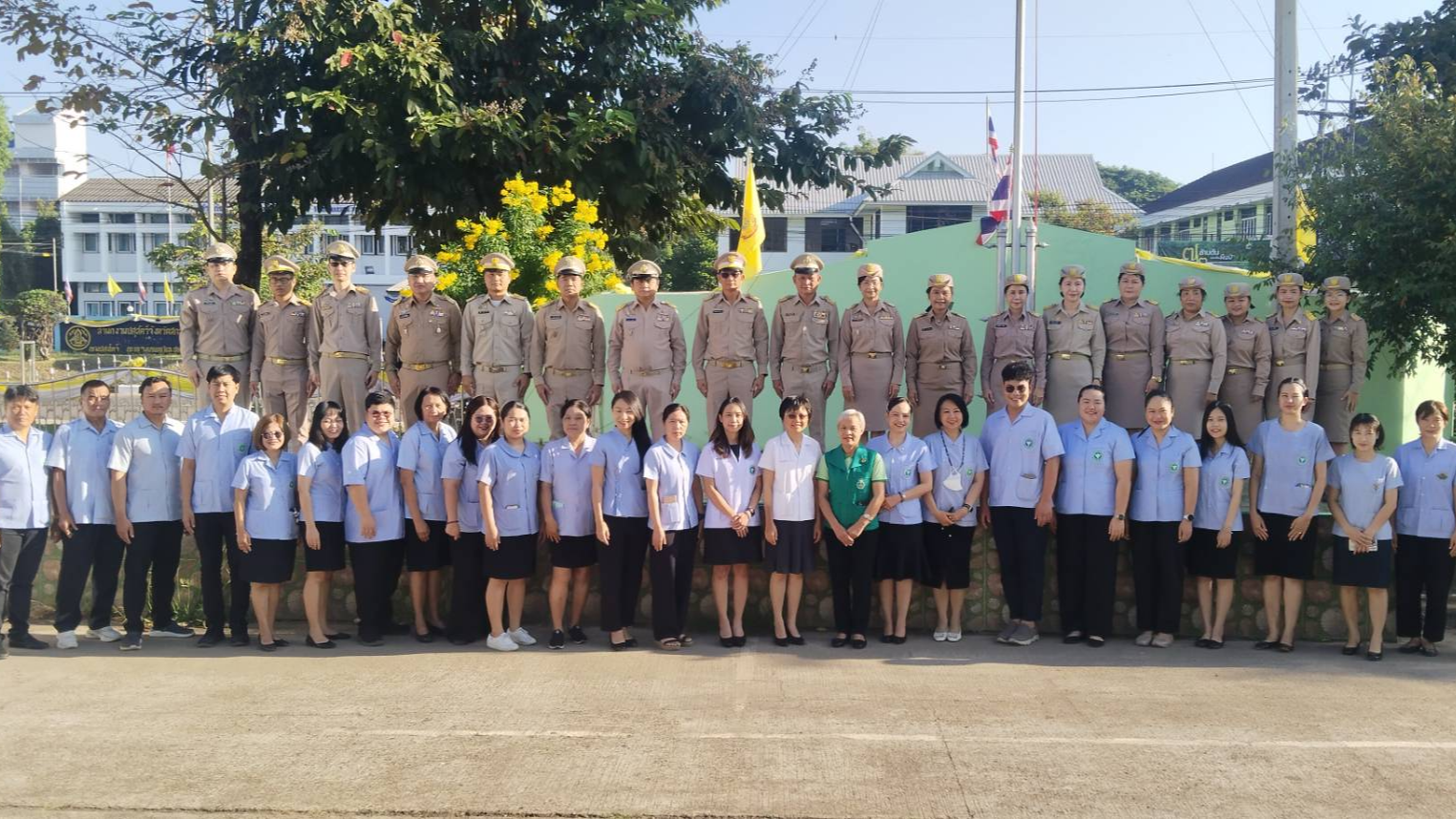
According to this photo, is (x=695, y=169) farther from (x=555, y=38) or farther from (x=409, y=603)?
(x=409, y=603)

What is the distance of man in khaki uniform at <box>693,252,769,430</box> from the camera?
8.60 metres

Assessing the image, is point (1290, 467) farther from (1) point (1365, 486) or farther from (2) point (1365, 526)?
(2) point (1365, 526)

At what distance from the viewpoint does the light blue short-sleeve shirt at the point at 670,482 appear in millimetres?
7098

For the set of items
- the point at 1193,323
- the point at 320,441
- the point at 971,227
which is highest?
the point at 971,227

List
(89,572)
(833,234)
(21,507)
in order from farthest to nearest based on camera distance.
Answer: (833,234) < (89,572) < (21,507)

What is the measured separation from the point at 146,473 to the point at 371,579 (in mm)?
1552

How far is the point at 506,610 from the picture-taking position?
7.48 metres

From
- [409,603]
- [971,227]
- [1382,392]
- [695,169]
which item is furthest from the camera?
[695,169]

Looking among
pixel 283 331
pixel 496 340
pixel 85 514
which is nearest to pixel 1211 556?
pixel 496 340

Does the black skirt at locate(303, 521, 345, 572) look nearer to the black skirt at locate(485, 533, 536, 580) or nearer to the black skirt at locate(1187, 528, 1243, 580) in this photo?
the black skirt at locate(485, 533, 536, 580)

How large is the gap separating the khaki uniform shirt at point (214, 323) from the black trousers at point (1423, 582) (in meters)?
8.05

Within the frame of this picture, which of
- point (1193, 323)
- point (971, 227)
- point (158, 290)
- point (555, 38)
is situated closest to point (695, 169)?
point (555, 38)

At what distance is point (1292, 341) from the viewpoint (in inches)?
347

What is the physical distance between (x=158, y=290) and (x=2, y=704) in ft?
218
